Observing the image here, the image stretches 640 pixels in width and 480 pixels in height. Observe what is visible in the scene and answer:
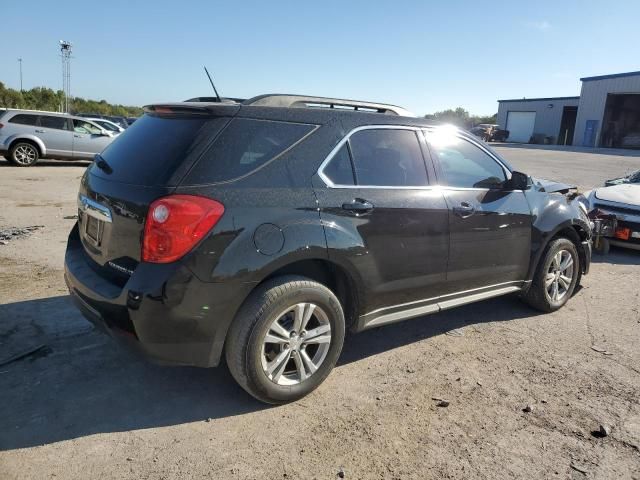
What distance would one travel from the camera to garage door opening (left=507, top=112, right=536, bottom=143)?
56000 millimetres

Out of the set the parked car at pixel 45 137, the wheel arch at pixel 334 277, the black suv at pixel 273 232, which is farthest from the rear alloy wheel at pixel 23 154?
the wheel arch at pixel 334 277

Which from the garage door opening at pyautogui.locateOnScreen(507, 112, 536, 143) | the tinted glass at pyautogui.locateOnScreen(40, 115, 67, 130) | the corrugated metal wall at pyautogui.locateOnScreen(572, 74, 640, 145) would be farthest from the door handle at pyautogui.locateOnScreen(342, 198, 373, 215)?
the garage door opening at pyautogui.locateOnScreen(507, 112, 536, 143)

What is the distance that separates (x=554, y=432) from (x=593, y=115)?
166 feet

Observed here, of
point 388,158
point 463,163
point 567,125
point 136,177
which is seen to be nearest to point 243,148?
point 136,177

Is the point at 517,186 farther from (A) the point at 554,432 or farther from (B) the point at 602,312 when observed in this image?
(A) the point at 554,432

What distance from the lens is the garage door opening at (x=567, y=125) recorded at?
173 feet

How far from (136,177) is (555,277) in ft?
13.0

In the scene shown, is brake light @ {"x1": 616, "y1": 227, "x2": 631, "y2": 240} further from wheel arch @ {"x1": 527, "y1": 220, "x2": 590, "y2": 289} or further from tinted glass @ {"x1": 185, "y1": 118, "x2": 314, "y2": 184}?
tinted glass @ {"x1": 185, "y1": 118, "x2": 314, "y2": 184}

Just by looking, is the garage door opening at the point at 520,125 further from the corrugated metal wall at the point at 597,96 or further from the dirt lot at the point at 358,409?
the dirt lot at the point at 358,409

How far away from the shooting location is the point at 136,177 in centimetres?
297

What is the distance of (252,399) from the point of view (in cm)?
324

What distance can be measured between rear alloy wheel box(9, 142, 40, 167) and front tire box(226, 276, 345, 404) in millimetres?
15410

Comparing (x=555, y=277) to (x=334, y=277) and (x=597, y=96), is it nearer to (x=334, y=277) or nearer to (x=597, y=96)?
(x=334, y=277)

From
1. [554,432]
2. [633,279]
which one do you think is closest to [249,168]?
[554,432]
